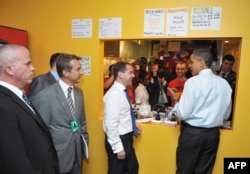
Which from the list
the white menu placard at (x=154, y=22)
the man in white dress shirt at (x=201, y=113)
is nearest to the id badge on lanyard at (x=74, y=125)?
the man in white dress shirt at (x=201, y=113)

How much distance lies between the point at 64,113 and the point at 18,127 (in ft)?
2.18

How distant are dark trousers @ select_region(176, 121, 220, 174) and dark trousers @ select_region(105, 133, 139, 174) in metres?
0.43

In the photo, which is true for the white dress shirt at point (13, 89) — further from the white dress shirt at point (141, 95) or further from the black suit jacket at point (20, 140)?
the white dress shirt at point (141, 95)

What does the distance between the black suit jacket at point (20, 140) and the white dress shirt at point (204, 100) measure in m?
1.11

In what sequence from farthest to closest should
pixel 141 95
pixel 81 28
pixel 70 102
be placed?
pixel 141 95 < pixel 81 28 < pixel 70 102

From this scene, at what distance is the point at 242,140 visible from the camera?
1958 mm

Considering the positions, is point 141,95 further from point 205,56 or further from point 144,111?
point 205,56

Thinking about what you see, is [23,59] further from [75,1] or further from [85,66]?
[75,1]

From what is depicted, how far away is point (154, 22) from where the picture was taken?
81.7 inches

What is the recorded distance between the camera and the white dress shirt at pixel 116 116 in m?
1.80

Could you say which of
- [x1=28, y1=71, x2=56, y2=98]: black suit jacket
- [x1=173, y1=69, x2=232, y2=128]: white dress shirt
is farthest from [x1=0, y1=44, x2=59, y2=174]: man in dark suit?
[x1=173, y1=69, x2=232, y2=128]: white dress shirt

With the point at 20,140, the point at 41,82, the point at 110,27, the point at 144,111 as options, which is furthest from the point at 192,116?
the point at 41,82

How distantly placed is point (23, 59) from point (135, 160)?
1412mm

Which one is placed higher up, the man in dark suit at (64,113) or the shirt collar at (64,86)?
the shirt collar at (64,86)
